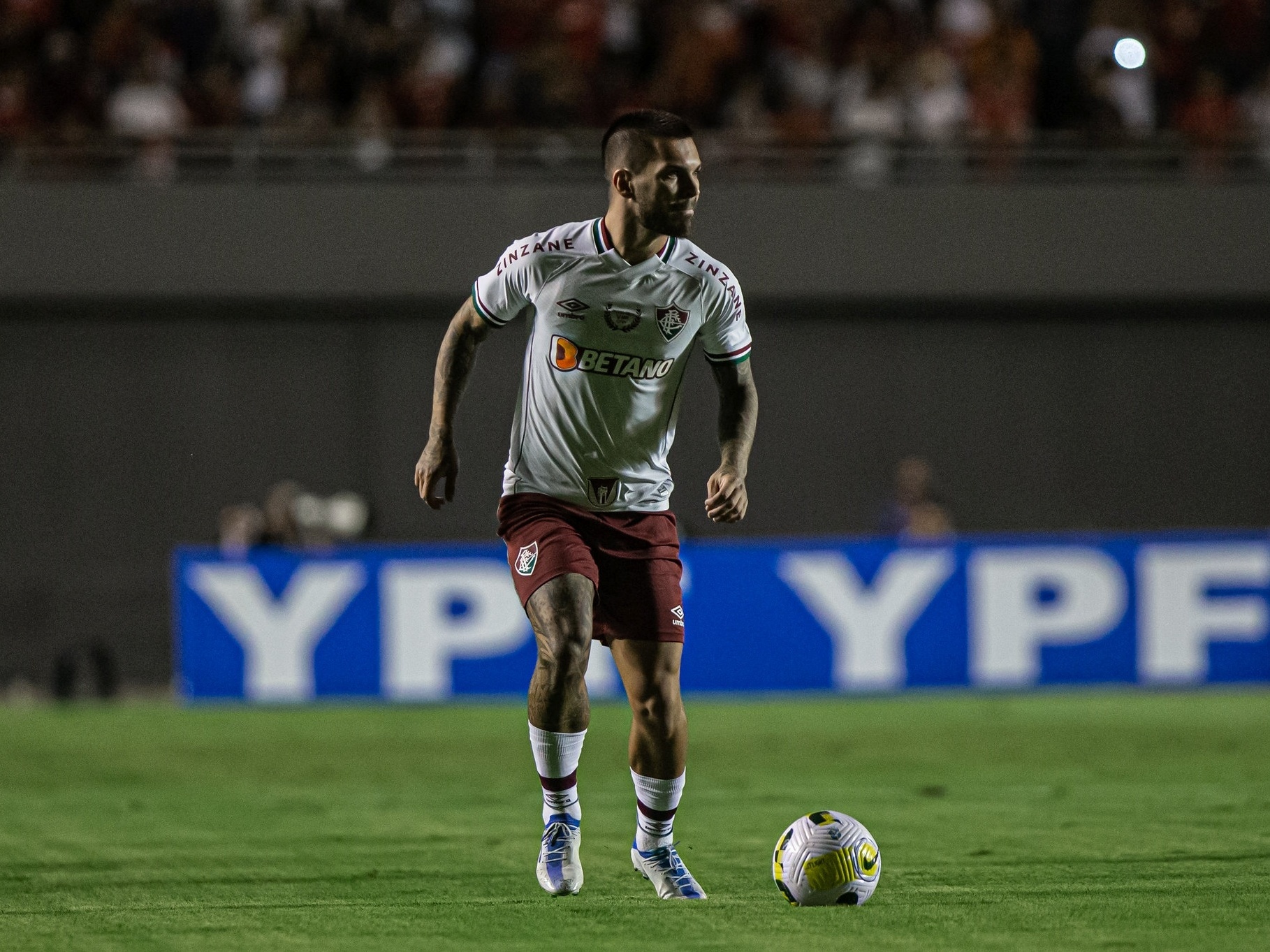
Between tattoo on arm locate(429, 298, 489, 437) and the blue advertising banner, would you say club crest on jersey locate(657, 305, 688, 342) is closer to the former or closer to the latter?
tattoo on arm locate(429, 298, 489, 437)

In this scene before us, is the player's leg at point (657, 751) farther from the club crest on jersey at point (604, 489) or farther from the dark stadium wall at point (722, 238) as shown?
the dark stadium wall at point (722, 238)

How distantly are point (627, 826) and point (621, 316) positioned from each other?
9.70ft

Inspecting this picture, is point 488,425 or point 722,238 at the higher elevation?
point 722,238

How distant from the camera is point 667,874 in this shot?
20.6ft

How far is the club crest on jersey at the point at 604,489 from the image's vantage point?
6305 millimetres

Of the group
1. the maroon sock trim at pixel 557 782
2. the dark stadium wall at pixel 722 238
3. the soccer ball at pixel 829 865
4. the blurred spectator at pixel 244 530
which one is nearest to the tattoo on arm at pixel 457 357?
the maroon sock trim at pixel 557 782

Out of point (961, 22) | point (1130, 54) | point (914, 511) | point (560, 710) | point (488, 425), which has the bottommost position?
point (914, 511)

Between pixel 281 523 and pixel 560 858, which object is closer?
pixel 560 858

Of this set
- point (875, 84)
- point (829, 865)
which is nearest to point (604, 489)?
point (829, 865)

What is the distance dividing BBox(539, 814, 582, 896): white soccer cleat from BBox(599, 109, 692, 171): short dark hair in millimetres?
2163

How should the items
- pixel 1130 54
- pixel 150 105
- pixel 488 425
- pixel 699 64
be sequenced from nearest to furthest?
1. pixel 150 105
2. pixel 699 64
3. pixel 1130 54
4. pixel 488 425

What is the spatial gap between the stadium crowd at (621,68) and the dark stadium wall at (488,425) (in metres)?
1.95

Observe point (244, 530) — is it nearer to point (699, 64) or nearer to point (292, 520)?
point (292, 520)

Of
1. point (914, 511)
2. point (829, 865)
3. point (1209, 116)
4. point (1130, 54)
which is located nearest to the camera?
point (829, 865)
